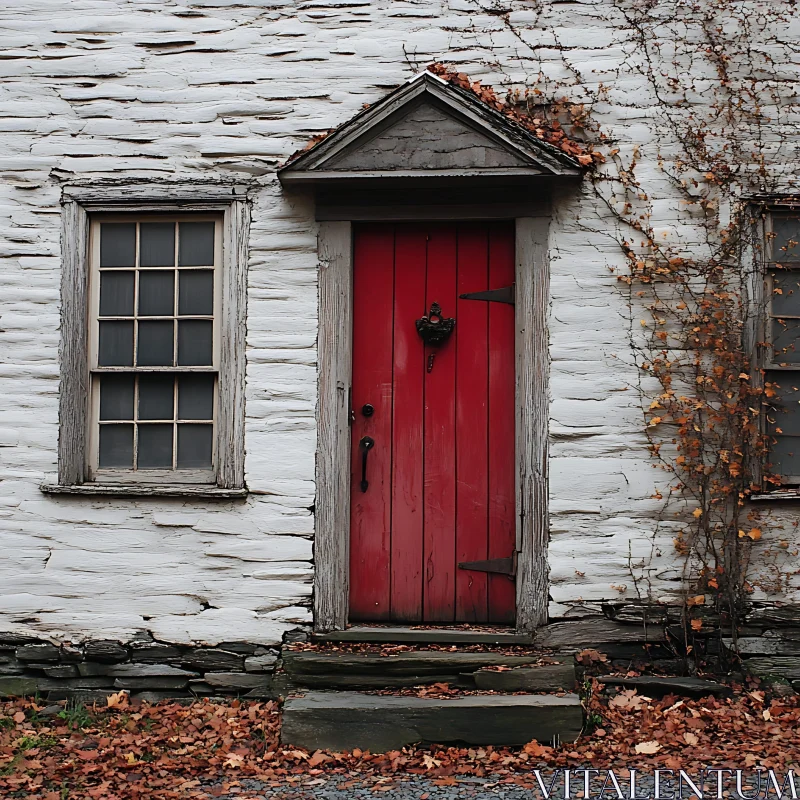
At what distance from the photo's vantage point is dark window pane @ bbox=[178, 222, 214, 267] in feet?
17.8

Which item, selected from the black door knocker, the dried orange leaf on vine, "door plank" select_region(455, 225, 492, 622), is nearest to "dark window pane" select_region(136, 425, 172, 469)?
the black door knocker

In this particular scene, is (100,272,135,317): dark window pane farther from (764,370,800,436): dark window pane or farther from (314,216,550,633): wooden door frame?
(764,370,800,436): dark window pane

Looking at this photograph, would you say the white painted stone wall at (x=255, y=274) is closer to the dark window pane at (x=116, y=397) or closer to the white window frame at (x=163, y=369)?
the white window frame at (x=163, y=369)

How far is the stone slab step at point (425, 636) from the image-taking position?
16.5 ft

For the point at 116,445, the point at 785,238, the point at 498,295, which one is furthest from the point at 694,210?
the point at 116,445

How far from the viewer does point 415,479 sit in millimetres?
5320

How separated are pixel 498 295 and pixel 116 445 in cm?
263

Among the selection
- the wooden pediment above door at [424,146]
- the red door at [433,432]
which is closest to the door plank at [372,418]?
the red door at [433,432]

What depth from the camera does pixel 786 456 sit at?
521cm

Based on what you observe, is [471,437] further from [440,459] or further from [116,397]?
[116,397]

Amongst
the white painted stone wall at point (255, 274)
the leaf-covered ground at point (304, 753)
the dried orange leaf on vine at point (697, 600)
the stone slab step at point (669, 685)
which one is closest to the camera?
the leaf-covered ground at point (304, 753)

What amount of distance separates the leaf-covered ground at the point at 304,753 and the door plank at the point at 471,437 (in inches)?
38.9

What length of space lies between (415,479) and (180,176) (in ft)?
7.99

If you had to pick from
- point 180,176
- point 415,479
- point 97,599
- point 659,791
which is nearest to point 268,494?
point 415,479
